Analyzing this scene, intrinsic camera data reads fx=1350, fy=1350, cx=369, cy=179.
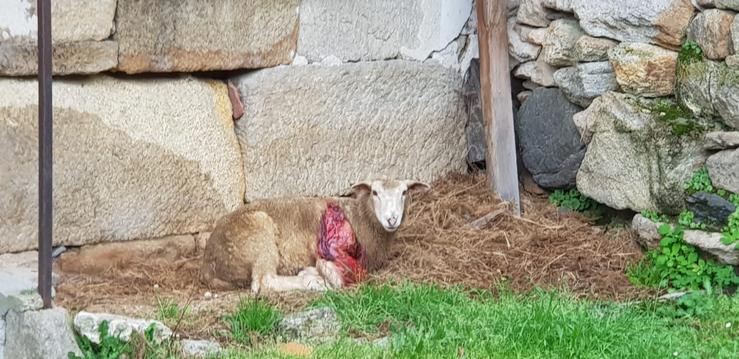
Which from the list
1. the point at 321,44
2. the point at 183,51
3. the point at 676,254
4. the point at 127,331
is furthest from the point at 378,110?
the point at 127,331

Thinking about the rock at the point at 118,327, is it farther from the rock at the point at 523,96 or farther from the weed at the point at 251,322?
the rock at the point at 523,96

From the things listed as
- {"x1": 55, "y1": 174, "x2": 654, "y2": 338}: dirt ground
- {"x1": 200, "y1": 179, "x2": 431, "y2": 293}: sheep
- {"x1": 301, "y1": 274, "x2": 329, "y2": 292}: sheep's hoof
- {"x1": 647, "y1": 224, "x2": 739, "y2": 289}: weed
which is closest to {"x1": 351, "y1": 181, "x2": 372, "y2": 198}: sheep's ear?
{"x1": 200, "y1": 179, "x2": 431, "y2": 293}: sheep

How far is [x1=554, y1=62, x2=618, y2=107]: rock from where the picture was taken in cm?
871

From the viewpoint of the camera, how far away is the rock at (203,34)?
8062 millimetres

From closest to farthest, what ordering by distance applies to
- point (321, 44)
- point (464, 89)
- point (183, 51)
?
point (183, 51) < point (321, 44) < point (464, 89)

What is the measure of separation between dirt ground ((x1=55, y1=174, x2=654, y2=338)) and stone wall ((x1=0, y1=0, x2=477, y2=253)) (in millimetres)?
349

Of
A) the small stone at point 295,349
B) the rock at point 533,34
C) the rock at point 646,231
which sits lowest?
the small stone at point 295,349

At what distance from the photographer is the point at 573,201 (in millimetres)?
9320

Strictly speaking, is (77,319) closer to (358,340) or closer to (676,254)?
(358,340)

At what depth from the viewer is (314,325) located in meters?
Answer: 6.98

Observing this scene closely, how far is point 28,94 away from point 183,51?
103cm

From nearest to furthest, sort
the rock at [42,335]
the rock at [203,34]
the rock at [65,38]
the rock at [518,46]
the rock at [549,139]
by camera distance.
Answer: the rock at [42,335] < the rock at [65,38] < the rock at [203,34] < the rock at [549,139] < the rock at [518,46]

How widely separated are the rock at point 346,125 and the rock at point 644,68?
59.5 inches

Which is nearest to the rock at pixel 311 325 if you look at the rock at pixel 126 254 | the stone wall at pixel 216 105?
the rock at pixel 126 254
